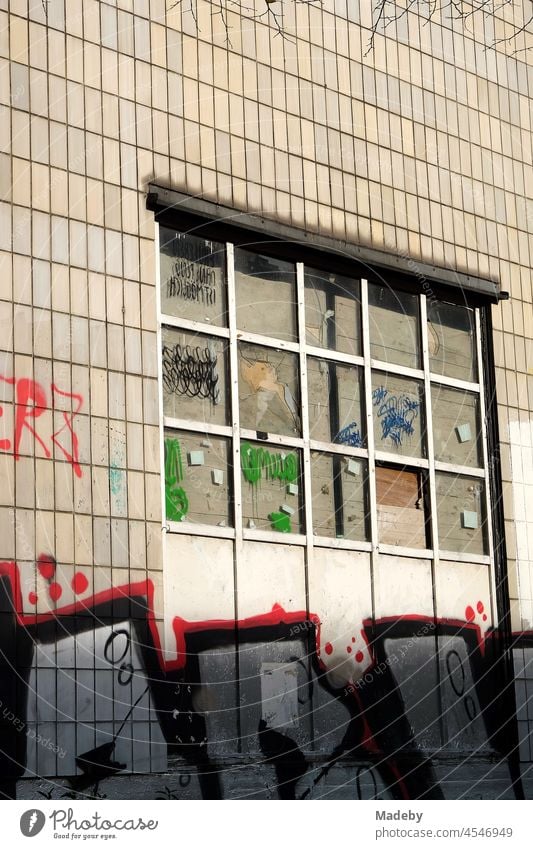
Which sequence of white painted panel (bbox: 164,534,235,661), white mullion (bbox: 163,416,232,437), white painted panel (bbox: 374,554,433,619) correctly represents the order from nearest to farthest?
white painted panel (bbox: 164,534,235,661) → white mullion (bbox: 163,416,232,437) → white painted panel (bbox: 374,554,433,619)

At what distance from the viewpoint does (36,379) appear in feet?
32.1

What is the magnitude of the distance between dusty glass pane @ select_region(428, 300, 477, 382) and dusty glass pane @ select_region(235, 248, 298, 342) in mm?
1818

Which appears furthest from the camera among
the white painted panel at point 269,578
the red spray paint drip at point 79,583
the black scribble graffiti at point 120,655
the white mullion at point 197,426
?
the white painted panel at point 269,578

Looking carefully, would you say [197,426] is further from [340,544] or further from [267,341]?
[340,544]

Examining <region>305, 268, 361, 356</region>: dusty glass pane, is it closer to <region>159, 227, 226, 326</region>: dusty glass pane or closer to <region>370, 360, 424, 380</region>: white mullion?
Result: <region>370, 360, 424, 380</region>: white mullion

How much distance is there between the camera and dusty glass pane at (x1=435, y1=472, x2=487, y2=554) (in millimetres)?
12734

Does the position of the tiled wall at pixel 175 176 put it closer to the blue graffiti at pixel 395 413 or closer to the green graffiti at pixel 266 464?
the green graffiti at pixel 266 464

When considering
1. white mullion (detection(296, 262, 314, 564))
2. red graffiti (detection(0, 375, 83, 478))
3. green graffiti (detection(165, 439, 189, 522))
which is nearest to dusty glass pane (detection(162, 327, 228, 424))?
green graffiti (detection(165, 439, 189, 522))

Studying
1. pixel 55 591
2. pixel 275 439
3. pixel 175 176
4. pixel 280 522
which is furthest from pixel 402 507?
pixel 55 591

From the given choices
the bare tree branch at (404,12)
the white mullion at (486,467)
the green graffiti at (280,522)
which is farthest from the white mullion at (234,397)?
the white mullion at (486,467)

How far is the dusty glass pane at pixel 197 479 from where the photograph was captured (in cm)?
1068

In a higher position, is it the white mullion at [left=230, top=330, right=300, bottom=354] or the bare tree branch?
the bare tree branch

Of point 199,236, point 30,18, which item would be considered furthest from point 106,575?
point 30,18

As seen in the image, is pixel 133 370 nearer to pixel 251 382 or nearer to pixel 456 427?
pixel 251 382
